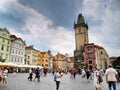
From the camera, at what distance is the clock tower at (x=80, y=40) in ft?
265

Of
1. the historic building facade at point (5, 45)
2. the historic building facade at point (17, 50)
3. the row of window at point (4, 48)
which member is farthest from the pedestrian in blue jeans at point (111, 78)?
the historic building facade at point (17, 50)

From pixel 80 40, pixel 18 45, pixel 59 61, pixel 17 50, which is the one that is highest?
pixel 80 40

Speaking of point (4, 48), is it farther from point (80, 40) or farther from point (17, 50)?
point (80, 40)

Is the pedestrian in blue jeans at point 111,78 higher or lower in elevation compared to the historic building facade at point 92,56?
lower

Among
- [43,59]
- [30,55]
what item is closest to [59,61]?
[43,59]

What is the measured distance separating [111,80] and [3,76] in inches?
415

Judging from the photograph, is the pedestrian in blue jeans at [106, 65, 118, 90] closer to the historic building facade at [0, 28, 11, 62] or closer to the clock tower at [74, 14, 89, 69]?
the historic building facade at [0, 28, 11, 62]

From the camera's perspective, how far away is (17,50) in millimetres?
67938

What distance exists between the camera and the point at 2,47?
59375mm

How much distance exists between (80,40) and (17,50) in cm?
3394

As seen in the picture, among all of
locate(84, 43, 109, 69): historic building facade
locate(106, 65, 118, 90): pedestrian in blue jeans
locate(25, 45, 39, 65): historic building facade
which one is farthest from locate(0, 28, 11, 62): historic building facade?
locate(106, 65, 118, 90): pedestrian in blue jeans

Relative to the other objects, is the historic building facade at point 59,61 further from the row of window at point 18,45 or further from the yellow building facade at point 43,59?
the row of window at point 18,45

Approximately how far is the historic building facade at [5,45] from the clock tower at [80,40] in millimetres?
34571

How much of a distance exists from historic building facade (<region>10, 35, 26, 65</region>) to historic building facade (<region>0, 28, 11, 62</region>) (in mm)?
2420
